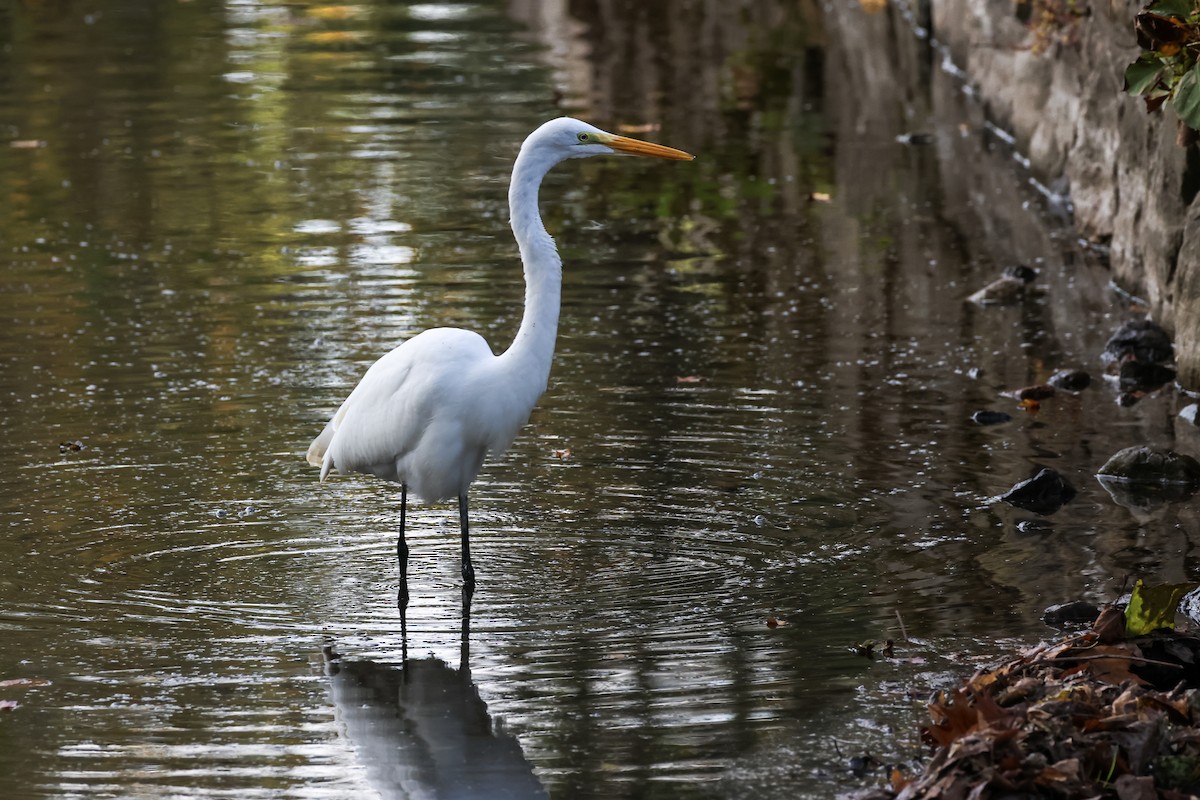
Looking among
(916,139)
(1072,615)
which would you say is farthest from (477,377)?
(916,139)

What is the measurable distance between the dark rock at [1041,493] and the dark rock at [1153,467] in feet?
1.39

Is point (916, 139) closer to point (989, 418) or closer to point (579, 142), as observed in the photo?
point (989, 418)

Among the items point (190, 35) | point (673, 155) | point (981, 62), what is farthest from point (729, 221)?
point (190, 35)

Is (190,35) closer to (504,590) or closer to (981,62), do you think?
(981,62)

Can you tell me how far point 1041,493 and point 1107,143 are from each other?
16.8 ft

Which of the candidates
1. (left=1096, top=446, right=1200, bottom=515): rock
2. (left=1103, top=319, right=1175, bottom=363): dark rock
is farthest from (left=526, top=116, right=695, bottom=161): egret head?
(left=1103, top=319, right=1175, bottom=363): dark rock

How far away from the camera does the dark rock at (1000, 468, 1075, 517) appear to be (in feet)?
24.1

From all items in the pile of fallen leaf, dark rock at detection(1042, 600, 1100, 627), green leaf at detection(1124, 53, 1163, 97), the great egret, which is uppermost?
green leaf at detection(1124, 53, 1163, 97)

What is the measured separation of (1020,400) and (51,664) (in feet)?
16.6

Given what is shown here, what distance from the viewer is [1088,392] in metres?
9.06

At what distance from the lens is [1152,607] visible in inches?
206

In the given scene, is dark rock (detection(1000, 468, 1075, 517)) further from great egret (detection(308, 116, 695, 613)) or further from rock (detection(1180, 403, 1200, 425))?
great egret (detection(308, 116, 695, 613))

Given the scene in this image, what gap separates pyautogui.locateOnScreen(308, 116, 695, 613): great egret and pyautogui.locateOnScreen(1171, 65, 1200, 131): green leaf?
82.2 inches

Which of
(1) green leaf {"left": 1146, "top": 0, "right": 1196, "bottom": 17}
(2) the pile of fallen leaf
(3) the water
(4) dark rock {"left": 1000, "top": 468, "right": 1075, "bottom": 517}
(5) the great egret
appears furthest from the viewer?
(4) dark rock {"left": 1000, "top": 468, "right": 1075, "bottom": 517}
